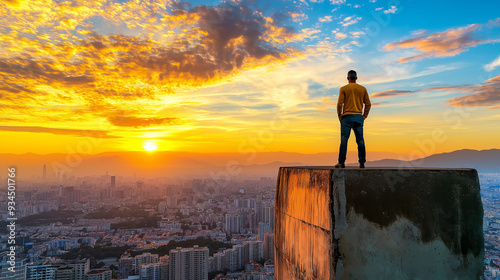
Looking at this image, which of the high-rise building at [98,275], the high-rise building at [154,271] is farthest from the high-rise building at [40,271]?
the high-rise building at [154,271]

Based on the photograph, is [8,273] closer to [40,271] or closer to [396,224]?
[40,271]

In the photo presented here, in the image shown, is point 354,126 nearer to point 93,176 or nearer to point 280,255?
point 280,255

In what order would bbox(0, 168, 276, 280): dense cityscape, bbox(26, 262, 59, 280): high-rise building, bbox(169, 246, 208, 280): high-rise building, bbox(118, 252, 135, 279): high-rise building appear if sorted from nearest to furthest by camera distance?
1. bbox(26, 262, 59, 280): high-rise building
2. bbox(0, 168, 276, 280): dense cityscape
3. bbox(118, 252, 135, 279): high-rise building
4. bbox(169, 246, 208, 280): high-rise building

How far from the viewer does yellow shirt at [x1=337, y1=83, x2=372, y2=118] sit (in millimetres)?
2125

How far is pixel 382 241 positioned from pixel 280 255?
0.86 meters

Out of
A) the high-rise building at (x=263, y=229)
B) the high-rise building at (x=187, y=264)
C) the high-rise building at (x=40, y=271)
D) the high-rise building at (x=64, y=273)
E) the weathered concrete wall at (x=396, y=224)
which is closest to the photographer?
the weathered concrete wall at (x=396, y=224)

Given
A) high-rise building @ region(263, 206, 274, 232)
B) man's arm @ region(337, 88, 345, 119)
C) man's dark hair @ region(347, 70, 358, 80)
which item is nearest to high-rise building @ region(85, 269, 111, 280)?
high-rise building @ region(263, 206, 274, 232)

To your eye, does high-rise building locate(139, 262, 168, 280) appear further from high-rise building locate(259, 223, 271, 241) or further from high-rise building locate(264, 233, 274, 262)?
high-rise building locate(259, 223, 271, 241)

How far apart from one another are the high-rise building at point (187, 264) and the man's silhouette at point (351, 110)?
26.3 m

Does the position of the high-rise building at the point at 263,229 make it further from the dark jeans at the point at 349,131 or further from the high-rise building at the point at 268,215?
the dark jeans at the point at 349,131

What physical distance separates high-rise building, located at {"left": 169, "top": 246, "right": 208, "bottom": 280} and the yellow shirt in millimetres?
26466

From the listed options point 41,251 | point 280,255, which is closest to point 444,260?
point 280,255

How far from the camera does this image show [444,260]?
4.68 feet

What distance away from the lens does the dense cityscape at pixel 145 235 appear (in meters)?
21.6
